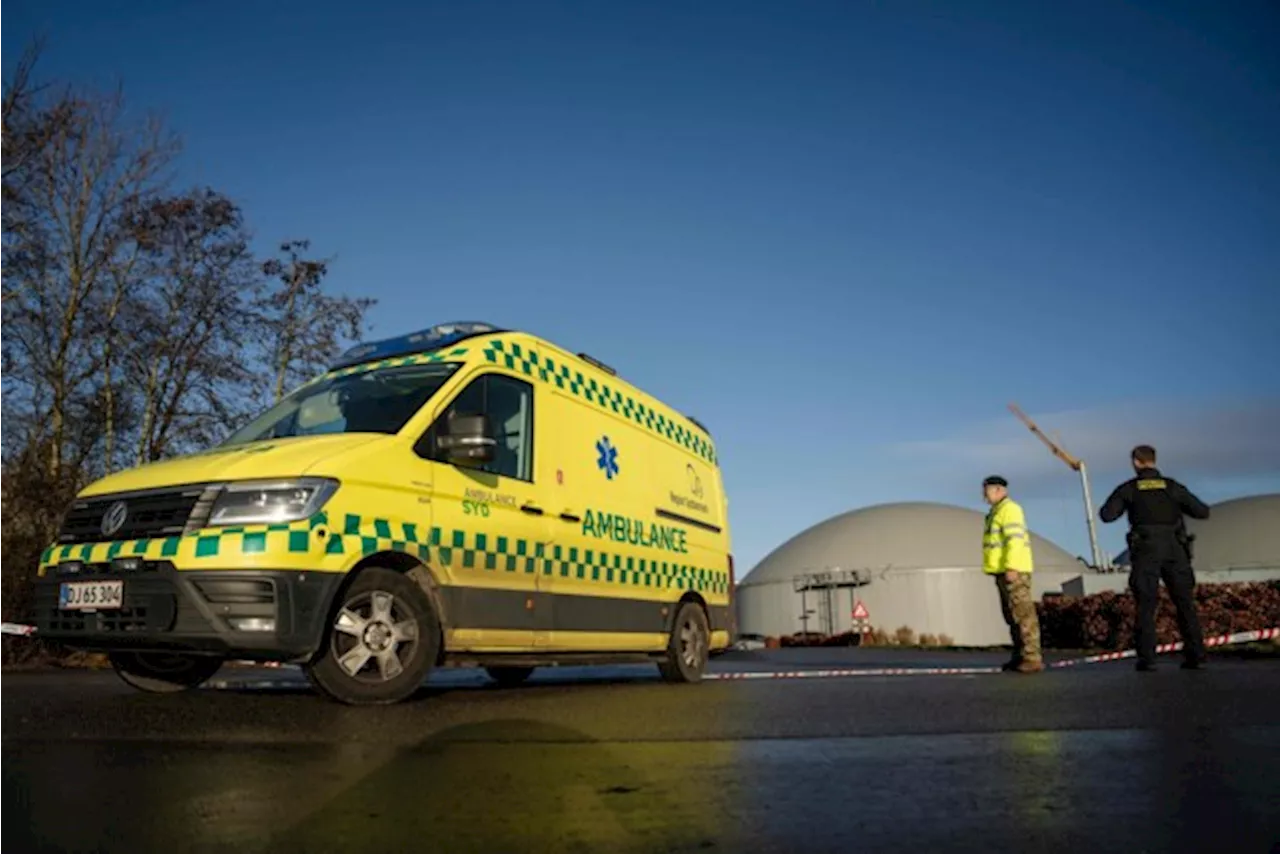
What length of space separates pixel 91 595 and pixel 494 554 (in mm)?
2184

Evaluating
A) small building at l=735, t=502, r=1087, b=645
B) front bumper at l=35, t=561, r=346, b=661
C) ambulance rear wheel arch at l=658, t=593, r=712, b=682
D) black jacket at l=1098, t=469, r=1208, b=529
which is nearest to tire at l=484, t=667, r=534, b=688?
ambulance rear wheel arch at l=658, t=593, r=712, b=682

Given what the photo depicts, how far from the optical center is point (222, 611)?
4973 mm

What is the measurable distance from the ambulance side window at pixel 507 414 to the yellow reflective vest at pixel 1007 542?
16.7 ft

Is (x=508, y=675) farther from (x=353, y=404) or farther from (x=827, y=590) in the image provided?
(x=827, y=590)

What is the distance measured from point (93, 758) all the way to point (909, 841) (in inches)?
120

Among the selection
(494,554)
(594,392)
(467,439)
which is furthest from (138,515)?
(594,392)

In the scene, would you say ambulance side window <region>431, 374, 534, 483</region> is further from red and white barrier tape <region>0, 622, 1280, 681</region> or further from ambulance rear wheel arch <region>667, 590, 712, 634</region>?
red and white barrier tape <region>0, 622, 1280, 681</region>

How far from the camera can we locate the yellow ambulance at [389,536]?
5.06m

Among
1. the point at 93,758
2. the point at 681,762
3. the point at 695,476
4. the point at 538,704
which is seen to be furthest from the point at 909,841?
the point at 695,476

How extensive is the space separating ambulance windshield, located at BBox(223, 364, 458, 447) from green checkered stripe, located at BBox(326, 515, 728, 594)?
76cm

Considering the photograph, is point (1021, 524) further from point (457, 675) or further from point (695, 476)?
point (457, 675)

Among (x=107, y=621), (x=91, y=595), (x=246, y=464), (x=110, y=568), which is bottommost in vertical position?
(x=107, y=621)

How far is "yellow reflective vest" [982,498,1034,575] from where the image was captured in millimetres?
9891

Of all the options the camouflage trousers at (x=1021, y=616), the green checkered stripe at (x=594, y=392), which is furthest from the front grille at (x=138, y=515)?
the camouflage trousers at (x=1021, y=616)
